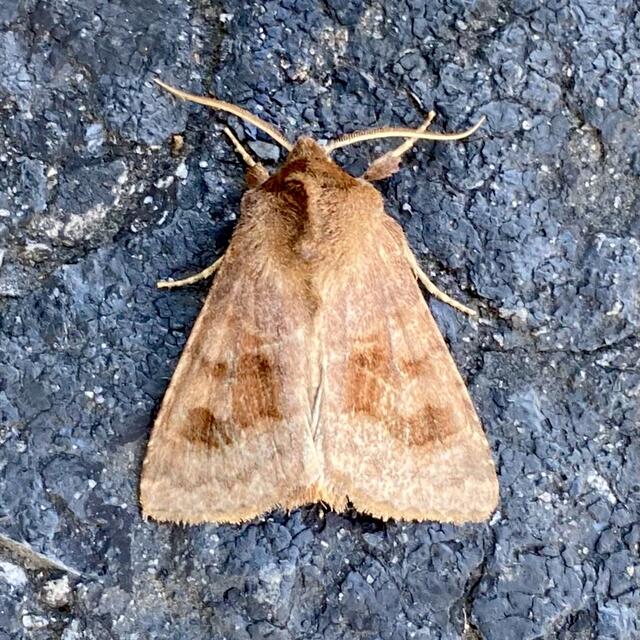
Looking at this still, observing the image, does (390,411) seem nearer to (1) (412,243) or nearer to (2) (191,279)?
(1) (412,243)

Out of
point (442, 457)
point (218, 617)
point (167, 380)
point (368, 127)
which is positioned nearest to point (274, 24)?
point (368, 127)

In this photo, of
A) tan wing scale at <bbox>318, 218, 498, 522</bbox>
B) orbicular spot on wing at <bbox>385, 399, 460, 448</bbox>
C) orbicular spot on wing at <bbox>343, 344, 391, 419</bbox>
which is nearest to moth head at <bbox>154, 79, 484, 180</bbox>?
tan wing scale at <bbox>318, 218, 498, 522</bbox>

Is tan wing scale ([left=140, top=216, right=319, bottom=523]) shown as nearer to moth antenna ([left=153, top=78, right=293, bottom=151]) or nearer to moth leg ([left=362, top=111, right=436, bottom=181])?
moth antenna ([left=153, top=78, right=293, bottom=151])

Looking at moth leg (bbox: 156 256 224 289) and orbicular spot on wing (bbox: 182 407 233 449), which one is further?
moth leg (bbox: 156 256 224 289)

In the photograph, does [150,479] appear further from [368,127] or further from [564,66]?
[564,66]

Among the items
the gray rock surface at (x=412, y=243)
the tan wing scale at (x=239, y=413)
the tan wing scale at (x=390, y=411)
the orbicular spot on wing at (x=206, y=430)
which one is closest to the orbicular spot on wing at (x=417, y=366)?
the tan wing scale at (x=390, y=411)

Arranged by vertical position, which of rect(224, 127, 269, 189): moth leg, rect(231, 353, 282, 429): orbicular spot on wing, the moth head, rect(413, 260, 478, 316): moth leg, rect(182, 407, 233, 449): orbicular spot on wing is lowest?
rect(182, 407, 233, 449): orbicular spot on wing
